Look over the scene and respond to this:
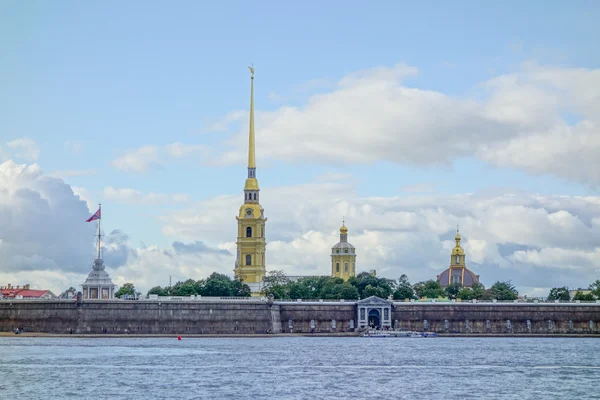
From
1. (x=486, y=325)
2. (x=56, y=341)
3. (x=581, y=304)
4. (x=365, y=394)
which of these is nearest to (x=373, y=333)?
(x=486, y=325)

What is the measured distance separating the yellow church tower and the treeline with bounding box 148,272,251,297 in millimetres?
20352

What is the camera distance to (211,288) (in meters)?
158

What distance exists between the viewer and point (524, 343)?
392ft

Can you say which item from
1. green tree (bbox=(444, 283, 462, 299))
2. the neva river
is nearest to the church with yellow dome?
green tree (bbox=(444, 283, 462, 299))

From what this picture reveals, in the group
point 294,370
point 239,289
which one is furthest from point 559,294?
point 294,370

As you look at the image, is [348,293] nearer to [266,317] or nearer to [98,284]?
[266,317]

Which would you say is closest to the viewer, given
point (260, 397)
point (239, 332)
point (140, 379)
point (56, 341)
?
point (260, 397)

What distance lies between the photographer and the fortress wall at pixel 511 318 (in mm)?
136625

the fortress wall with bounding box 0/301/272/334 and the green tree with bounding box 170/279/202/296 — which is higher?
the green tree with bounding box 170/279/202/296

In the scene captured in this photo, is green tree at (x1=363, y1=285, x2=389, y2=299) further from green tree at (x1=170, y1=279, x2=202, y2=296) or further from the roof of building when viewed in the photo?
the roof of building

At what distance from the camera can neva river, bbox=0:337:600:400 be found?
65.6 meters

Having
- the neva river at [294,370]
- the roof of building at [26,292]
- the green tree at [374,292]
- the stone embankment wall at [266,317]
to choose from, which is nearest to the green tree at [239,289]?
the green tree at [374,292]

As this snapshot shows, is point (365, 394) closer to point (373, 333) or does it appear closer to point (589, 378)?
point (589, 378)

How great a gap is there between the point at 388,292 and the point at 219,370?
7938cm
